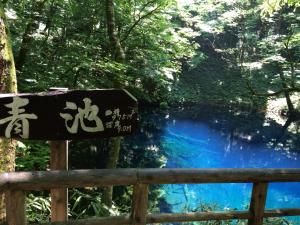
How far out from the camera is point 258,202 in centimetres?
256

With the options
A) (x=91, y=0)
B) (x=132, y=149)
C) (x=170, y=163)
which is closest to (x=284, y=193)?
(x=170, y=163)

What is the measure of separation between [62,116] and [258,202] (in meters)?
1.45

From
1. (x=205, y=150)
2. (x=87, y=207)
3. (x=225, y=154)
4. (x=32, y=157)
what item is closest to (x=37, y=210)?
(x=32, y=157)

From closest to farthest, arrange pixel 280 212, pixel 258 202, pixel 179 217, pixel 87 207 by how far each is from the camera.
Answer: pixel 179 217
pixel 258 202
pixel 280 212
pixel 87 207

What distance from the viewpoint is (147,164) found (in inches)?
445

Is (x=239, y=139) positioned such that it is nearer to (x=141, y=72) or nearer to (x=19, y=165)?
(x=141, y=72)

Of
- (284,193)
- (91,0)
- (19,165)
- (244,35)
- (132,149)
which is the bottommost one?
(284,193)

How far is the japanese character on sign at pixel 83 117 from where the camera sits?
2.10m

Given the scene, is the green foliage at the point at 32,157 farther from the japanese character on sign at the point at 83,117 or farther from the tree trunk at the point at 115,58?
the japanese character on sign at the point at 83,117

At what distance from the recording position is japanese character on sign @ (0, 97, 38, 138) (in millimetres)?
2051

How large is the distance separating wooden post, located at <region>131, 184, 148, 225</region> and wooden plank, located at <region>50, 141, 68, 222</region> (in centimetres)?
42

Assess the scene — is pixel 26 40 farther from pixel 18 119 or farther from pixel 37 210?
pixel 18 119

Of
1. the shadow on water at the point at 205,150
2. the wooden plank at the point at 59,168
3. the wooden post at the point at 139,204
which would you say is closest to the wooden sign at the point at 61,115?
the wooden plank at the point at 59,168

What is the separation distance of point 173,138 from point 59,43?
9257 millimetres
